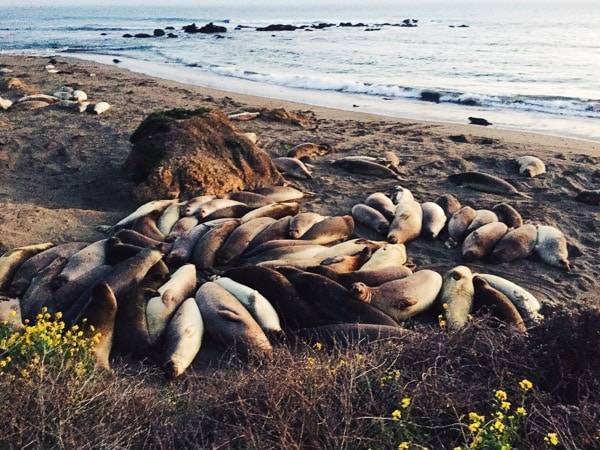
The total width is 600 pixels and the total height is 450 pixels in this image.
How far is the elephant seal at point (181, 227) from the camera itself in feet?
22.2

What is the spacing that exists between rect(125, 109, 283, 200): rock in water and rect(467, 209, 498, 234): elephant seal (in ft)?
9.80

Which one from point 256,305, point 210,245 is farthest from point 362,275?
point 210,245

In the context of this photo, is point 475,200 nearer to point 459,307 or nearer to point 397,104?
point 459,307

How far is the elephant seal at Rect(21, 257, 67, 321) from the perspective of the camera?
209 inches

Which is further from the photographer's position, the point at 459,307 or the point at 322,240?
the point at 322,240

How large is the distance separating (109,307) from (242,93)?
15.8 meters

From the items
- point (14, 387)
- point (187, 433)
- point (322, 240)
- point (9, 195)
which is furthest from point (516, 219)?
point (9, 195)

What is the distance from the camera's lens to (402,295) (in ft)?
18.0

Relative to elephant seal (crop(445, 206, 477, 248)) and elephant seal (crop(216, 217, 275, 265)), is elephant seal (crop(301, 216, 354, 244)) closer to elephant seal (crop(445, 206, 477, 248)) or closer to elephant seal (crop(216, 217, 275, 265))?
elephant seal (crop(216, 217, 275, 265))

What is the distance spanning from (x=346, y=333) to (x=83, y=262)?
273cm

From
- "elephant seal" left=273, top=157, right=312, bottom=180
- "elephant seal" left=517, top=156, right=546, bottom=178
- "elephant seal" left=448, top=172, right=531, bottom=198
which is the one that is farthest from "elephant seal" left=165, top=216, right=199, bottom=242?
"elephant seal" left=517, top=156, right=546, bottom=178

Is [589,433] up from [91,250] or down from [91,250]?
up

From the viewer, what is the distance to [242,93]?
20.0m

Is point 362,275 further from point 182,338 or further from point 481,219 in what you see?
point 481,219
